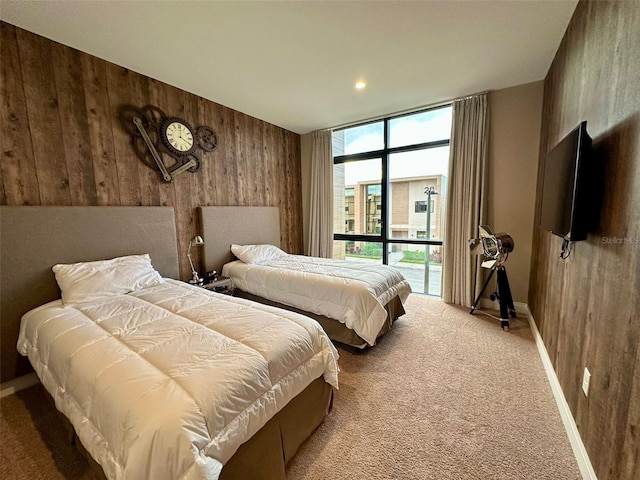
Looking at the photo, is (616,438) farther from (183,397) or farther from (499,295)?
(499,295)

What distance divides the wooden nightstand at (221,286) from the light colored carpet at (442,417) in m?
1.60

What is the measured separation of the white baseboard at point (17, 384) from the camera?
77.6 inches

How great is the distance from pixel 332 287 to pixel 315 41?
2171mm

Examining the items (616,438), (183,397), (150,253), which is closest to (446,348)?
(616,438)

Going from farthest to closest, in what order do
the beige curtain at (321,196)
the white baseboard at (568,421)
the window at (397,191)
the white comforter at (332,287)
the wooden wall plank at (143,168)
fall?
the beige curtain at (321,196) → the window at (397,191) → the wooden wall plank at (143,168) → the white comforter at (332,287) → the white baseboard at (568,421)

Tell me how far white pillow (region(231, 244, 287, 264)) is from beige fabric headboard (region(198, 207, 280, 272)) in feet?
0.52

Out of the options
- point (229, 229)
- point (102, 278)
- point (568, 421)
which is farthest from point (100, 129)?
point (568, 421)

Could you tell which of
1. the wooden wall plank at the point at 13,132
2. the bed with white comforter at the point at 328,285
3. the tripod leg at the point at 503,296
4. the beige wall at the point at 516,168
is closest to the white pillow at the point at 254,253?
the bed with white comforter at the point at 328,285

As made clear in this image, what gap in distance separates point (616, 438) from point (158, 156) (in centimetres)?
384

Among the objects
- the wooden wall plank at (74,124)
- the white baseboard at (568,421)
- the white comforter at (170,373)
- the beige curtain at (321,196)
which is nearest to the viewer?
the white comforter at (170,373)

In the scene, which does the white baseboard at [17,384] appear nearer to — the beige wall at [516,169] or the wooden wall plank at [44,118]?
the wooden wall plank at [44,118]

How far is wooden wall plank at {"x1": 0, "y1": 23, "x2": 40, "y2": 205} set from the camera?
1936mm

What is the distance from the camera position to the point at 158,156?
9.16 ft

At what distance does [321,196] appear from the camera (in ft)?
15.0
